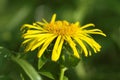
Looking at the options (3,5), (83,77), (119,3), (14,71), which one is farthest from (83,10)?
(14,71)

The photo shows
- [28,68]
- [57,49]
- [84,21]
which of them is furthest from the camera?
[84,21]

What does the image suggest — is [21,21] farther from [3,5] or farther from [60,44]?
[60,44]

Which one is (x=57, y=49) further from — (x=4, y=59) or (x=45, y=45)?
(x=4, y=59)

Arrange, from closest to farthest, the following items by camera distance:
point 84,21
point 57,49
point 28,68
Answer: point 57,49, point 28,68, point 84,21

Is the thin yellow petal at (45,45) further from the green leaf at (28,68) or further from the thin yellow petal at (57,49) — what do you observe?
the green leaf at (28,68)

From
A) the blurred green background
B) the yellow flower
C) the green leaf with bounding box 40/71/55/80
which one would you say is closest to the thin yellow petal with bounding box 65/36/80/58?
the yellow flower

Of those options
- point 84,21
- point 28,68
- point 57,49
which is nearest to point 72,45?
point 57,49

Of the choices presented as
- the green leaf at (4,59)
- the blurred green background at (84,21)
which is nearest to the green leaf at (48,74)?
the green leaf at (4,59)

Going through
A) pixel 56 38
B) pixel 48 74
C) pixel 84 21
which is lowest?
Result: pixel 48 74

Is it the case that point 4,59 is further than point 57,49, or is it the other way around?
point 4,59
